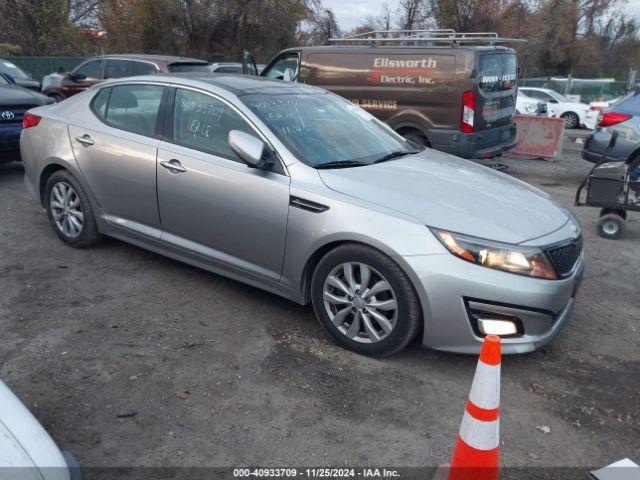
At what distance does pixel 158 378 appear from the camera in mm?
3355

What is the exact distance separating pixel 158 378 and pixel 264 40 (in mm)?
27117

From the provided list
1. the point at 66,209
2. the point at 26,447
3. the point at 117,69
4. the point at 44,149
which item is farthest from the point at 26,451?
the point at 117,69

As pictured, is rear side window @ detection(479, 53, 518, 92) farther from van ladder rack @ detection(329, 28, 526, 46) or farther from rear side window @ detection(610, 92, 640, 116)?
rear side window @ detection(610, 92, 640, 116)

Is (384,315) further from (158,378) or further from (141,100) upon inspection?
(141,100)

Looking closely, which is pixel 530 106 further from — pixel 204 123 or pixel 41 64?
pixel 41 64

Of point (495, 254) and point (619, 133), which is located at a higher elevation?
point (619, 133)

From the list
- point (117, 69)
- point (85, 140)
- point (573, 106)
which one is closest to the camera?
point (85, 140)

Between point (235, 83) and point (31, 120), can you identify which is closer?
point (235, 83)

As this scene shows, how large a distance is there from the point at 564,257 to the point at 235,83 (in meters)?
2.62

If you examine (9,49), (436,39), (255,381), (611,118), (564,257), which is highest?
(9,49)

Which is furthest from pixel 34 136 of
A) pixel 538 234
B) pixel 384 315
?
pixel 538 234

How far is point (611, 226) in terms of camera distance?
252 inches

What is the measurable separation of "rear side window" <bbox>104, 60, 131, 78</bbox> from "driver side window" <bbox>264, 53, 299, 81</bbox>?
12.3ft

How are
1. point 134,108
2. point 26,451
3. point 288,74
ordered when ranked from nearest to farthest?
point 26,451 < point 134,108 < point 288,74
